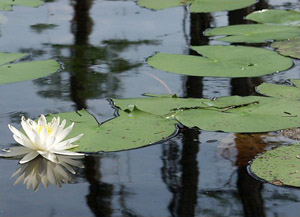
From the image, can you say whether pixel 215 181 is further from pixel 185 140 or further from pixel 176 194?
pixel 185 140

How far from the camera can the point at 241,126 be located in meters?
2.01

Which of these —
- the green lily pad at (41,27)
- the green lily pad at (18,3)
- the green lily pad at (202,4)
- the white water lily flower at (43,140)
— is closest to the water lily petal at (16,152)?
the white water lily flower at (43,140)

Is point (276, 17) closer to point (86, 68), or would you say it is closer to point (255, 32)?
point (255, 32)

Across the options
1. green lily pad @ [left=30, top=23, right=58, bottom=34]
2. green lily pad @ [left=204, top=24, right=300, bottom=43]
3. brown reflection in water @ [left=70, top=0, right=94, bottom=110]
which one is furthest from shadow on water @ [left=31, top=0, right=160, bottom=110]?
green lily pad @ [left=204, top=24, right=300, bottom=43]

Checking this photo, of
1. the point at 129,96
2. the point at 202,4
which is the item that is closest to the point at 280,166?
the point at 129,96

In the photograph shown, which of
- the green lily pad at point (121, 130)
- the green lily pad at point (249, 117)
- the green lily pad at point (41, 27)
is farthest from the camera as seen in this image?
the green lily pad at point (41, 27)

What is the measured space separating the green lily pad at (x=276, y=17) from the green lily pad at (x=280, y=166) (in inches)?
73.0

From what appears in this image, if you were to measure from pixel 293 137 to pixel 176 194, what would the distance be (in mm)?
516

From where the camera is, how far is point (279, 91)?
237 cm

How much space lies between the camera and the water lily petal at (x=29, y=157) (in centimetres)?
179

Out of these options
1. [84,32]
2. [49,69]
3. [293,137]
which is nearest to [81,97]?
[49,69]

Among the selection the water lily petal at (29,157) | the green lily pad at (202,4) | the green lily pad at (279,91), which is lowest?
the water lily petal at (29,157)

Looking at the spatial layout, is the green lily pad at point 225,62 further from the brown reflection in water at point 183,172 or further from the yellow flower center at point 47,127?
the yellow flower center at point 47,127

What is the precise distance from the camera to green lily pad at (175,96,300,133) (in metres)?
2.00
